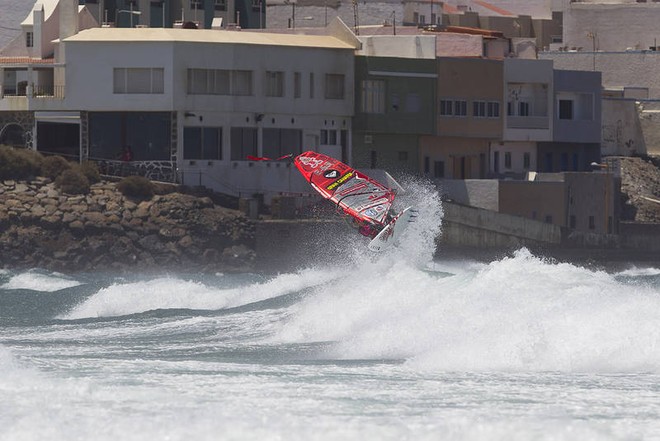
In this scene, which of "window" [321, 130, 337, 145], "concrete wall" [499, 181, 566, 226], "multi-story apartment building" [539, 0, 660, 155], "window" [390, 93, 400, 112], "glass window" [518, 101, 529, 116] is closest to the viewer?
"window" [321, 130, 337, 145]

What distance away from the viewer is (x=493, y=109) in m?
71.1

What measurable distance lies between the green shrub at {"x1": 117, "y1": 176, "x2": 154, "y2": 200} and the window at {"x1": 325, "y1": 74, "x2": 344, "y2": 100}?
26.5ft

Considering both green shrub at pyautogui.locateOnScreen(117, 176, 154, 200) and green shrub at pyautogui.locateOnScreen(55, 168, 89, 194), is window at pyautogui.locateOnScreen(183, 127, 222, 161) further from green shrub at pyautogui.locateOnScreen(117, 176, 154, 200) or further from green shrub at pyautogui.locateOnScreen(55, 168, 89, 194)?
green shrub at pyautogui.locateOnScreen(55, 168, 89, 194)

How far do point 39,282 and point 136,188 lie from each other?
5.19 meters

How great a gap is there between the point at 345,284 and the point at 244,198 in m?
14.2

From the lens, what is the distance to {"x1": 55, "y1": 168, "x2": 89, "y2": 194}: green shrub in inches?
2376

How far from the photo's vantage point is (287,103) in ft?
214

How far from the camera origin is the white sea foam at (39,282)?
5609 cm

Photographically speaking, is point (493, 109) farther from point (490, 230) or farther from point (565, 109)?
point (490, 230)

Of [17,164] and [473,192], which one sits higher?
[17,164]

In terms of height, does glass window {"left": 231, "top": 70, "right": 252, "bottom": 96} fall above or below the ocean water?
above

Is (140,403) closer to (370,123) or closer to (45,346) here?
→ (45,346)

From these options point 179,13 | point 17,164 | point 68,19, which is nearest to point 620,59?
point 179,13

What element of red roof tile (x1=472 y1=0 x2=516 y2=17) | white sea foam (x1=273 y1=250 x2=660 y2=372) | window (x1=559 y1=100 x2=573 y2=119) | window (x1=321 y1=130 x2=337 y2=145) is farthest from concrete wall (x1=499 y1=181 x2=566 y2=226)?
red roof tile (x1=472 y1=0 x2=516 y2=17)
